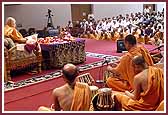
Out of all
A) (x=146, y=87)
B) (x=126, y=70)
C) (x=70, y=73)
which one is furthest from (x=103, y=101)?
(x=126, y=70)

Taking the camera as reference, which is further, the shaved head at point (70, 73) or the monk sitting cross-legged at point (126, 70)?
the monk sitting cross-legged at point (126, 70)

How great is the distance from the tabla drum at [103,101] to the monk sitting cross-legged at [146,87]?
1.39 feet

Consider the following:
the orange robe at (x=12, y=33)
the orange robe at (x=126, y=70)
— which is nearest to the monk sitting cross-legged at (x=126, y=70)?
the orange robe at (x=126, y=70)

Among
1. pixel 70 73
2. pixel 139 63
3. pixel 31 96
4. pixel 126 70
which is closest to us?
pixel 70 73

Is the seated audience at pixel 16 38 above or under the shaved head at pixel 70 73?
above

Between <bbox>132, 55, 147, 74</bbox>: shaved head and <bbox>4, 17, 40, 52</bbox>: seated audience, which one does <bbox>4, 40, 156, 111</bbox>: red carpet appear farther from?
<bbox>132, 55, 147, 74</bbox>: shaved head

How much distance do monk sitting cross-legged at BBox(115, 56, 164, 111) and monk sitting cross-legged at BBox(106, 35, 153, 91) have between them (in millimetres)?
1003

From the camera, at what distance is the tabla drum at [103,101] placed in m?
3.17

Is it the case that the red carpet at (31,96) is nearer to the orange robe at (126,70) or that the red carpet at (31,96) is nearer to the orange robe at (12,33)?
the orange robe at (12,33)

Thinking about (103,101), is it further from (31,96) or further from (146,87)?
(31,96)

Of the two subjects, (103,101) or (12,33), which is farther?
(12,33)

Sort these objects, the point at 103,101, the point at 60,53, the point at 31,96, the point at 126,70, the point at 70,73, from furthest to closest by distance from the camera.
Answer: the point at 60,53 < the point at 31,96 < the point at 126,70 < the point at 103,101 < the point at 70,73

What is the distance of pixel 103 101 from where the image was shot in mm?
3213

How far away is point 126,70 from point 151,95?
117cm
